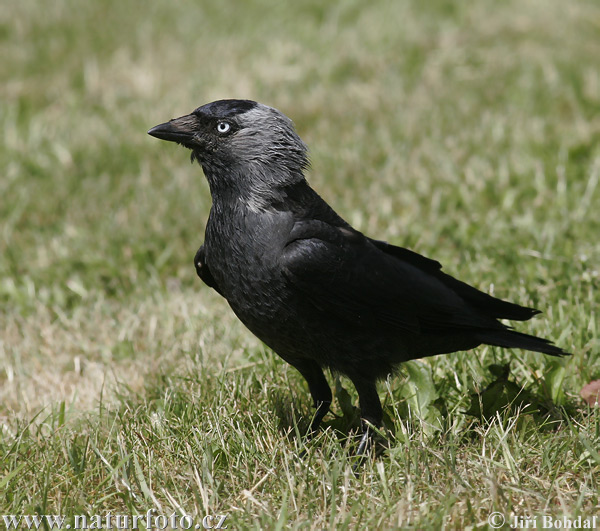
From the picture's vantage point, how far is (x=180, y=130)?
3.25 metres

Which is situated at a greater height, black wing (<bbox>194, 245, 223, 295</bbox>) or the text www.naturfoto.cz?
black wing (<bbox>194, 245, 223, 295</bbox>)

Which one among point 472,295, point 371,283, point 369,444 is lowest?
point 369,444

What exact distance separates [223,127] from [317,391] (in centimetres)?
117

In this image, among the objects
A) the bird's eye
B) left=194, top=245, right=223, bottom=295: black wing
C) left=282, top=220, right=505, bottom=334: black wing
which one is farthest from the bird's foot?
the bird's eye

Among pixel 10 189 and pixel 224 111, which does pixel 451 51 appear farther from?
pixel 224 111

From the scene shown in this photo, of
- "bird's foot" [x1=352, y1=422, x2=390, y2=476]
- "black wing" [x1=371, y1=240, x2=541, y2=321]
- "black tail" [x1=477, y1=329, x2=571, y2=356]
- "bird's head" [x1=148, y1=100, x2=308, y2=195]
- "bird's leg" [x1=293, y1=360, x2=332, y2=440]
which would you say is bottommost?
"bird's foot" [x1=352, y1=422, x2=390, y2=476]

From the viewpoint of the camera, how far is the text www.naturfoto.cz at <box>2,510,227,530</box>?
8.39ft

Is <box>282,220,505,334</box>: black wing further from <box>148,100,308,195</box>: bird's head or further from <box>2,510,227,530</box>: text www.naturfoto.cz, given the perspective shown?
<box>2,510,227,530</box>: text www.naturfoto.cz

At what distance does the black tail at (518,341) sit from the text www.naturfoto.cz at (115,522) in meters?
1.29

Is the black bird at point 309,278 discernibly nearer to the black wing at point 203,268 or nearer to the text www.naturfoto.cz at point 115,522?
the black wing at point 203,268

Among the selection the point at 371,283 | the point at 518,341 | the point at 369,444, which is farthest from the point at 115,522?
the point at 518,341

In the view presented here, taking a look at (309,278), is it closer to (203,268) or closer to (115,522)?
(203,268)
